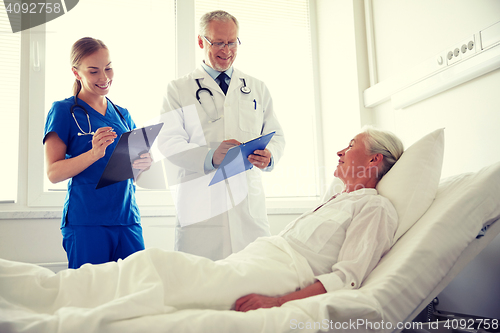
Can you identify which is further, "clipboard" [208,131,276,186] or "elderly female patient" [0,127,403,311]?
"clipboard" [208,131,276,186]

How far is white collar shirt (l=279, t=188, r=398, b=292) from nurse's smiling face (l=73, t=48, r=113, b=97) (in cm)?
106

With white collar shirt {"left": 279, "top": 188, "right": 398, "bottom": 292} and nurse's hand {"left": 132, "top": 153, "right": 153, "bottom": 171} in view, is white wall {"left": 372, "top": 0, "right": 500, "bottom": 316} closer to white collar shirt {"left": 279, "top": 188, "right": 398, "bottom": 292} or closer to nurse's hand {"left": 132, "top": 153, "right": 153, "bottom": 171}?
white collar shirt {"left": 279, "top": 188, "right": 398, "bottom": 292}

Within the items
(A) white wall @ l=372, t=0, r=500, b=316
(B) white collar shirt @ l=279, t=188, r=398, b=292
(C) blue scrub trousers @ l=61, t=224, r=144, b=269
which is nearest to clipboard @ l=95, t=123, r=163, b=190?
(C) blue scrub trousers @ l=61, t=224, r=144, b=269

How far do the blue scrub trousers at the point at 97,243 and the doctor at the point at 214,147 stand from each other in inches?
10.1

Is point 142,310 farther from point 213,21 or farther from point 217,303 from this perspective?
point 213,21

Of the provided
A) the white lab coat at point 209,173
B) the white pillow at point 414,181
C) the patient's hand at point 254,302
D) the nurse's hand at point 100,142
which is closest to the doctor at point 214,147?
the white lab coat at point 209,173

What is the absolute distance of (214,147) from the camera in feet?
5.68

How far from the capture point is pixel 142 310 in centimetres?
78

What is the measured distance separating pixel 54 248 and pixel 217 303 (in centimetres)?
161

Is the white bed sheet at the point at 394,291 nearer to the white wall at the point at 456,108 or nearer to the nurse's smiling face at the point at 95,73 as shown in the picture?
the white wall at the point at 456,108

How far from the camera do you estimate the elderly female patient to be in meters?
0.87

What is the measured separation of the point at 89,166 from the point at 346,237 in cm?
109

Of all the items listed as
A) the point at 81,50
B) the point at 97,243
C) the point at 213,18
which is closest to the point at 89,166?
the point at 97,243

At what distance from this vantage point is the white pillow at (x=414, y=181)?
3.97 ft
